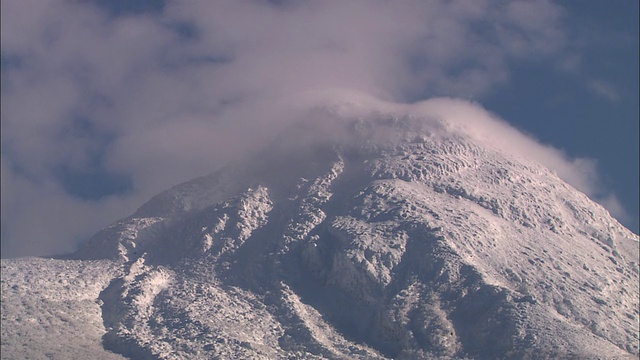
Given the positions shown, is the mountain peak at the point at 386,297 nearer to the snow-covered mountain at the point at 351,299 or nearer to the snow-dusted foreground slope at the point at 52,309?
the snow-covered mountain at the point at 351,299

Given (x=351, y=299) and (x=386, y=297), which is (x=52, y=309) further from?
(x=386, y=297)

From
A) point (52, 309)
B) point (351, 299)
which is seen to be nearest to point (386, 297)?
point (351, 299)

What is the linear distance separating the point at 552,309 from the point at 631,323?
18716mm

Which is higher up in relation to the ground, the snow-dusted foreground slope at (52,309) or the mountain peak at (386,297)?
the mountain peak at (386,297)

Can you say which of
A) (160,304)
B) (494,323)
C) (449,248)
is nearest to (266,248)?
(160,304)

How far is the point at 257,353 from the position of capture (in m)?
157

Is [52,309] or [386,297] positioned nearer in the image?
[52,309]

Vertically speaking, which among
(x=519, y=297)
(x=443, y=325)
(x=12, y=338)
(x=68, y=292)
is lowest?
(x=12, y=338)

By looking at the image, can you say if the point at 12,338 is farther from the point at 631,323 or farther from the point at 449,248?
the point at 631,323

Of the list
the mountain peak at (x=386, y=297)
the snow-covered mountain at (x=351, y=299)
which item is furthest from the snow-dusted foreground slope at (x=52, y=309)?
the mountain peak at (x=386, y=297)

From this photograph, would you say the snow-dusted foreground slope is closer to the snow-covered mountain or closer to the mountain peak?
the snow-covered mountain

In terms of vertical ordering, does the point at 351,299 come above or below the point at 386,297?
below

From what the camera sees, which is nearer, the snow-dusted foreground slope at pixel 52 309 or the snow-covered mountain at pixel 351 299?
the snow-dusted foreground slope at pixel 52 309

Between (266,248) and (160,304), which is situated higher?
(266,248)
